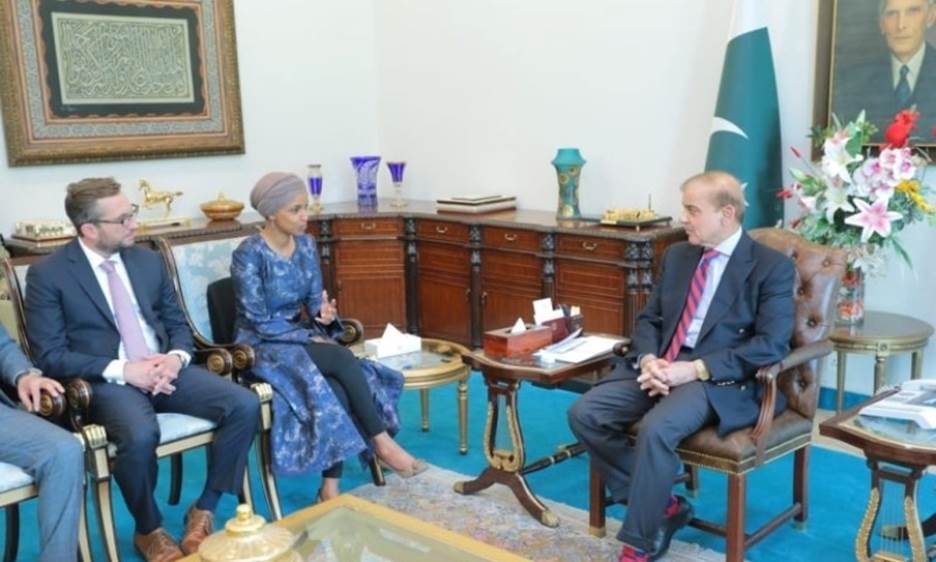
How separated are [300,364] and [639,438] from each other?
4.27 ft

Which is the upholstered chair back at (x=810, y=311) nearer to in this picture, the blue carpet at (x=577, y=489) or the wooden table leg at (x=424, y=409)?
the blue carpet at (x=577, y=489)

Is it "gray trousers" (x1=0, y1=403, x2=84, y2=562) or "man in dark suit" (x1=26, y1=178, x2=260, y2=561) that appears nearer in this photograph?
"gray trousers" (x1=0, y1=403, x2=84, y2=562)

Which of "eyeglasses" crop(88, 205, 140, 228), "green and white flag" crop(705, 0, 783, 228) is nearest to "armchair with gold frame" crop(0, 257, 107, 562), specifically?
"eyeglasses" crop(88, 205, 140, 228)

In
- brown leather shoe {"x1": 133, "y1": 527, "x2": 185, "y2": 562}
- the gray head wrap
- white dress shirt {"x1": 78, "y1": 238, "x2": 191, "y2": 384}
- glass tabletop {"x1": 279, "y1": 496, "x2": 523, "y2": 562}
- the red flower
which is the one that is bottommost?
brown leather shoe {"x1": 133, "y1": 527, "x2": 185, "y2": 562}

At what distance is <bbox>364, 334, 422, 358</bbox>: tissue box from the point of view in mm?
3828

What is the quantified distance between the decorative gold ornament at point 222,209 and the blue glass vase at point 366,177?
917 mm

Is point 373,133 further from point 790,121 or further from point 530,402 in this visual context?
point 790,121

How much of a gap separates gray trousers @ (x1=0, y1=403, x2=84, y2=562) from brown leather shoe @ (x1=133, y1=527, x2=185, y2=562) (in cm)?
30

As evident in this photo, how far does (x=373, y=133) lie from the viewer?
6.33 m

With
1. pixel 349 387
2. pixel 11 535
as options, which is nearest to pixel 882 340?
pixel 349 387

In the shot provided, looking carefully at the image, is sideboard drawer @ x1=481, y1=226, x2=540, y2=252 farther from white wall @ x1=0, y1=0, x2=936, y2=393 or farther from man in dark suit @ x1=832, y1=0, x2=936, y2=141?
man in dark suit @ x1=832, y1=0, x2=936, y2=141

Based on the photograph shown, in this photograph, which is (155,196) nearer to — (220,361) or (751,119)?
(220,361)

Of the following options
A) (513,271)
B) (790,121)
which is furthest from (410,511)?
(790,121)

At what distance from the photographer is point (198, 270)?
373 centimetres
